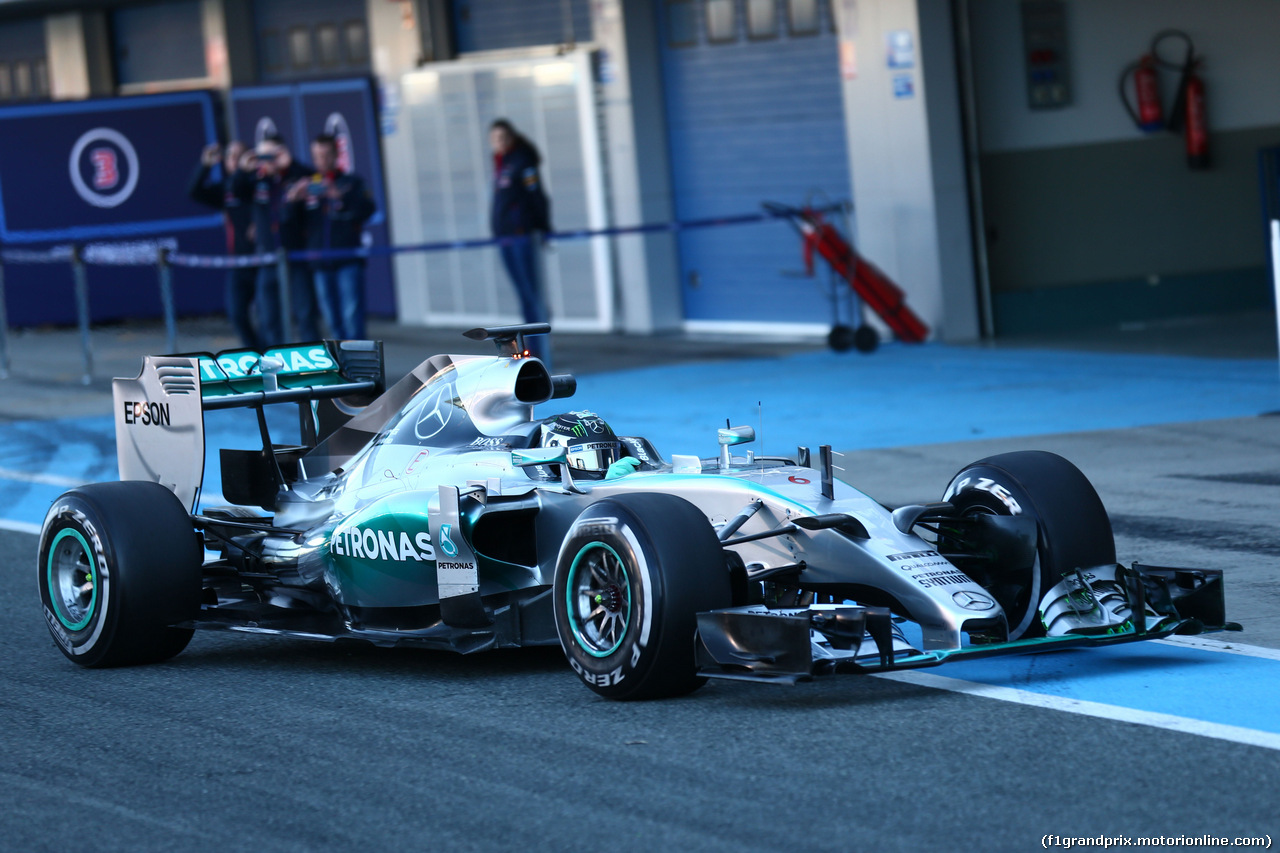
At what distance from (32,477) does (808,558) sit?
8.17m

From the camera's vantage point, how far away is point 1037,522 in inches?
252

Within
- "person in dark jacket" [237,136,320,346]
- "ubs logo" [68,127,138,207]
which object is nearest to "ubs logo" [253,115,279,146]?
"ubs logo" [68,127,138,207]

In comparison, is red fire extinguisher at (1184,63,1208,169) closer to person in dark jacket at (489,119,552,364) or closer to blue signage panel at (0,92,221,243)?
person in dark jacket at (489,119,552,364)

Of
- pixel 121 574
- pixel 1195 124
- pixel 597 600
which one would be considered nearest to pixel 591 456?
pixel 597 600

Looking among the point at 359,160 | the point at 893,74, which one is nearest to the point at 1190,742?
the point at 893,74

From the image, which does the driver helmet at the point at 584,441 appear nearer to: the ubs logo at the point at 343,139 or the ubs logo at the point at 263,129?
the ubs logo at the point at 343,139

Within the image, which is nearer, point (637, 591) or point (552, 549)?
point (637, 591)

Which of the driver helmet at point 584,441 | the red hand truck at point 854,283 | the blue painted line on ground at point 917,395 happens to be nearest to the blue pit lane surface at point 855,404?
the blue painted line on ground at point 917,395

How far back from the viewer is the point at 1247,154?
17.1 meters

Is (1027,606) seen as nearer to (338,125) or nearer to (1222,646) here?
(1222,646)

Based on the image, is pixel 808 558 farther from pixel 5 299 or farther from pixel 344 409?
pixel 5 299

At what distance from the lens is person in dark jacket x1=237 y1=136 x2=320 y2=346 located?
57.6 ft

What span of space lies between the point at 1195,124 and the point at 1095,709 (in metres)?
12.2

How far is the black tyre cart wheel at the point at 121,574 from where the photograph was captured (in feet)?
23.7
